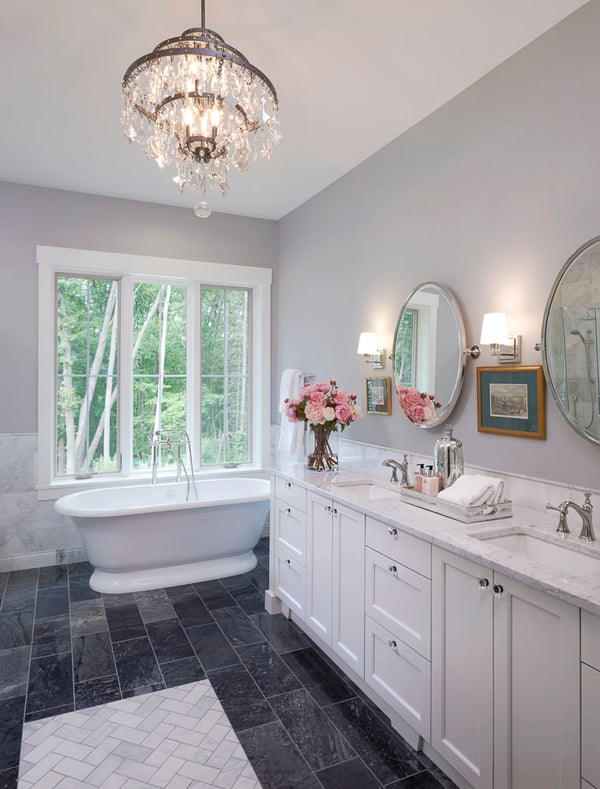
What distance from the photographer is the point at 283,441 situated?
4176mm

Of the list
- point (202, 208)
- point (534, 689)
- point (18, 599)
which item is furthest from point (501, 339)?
point (18, 599)

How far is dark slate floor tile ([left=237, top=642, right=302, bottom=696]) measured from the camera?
7.91 ft

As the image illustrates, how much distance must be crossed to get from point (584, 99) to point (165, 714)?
3006mm

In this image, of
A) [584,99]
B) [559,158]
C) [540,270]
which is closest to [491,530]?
[540,270]

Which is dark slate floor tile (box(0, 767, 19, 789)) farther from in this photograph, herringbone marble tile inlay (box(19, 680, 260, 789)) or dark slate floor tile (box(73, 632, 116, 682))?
dark slate floor tile (box(73, 632, 116, 682))

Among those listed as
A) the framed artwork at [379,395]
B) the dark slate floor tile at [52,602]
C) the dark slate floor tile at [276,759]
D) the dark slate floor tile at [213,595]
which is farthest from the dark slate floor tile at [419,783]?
the dark slate floor tile at [52,602]

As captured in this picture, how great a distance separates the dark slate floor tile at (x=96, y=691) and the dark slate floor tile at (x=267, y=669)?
2.01ft

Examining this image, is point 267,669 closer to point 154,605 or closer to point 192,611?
point 192,611

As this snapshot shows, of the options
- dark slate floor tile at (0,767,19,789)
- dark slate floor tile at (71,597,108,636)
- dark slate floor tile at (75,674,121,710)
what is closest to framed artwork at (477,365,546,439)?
dark slate floor tile at (75,674,121,710)

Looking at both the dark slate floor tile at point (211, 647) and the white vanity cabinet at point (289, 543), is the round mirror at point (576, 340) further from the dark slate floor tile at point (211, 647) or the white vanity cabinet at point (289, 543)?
the dark slate floor tile at point (211, 647)

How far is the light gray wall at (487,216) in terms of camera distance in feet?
6.73

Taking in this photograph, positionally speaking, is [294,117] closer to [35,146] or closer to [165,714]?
[35,146]

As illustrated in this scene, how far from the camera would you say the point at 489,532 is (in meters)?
1.85

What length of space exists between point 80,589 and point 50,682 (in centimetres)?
119
